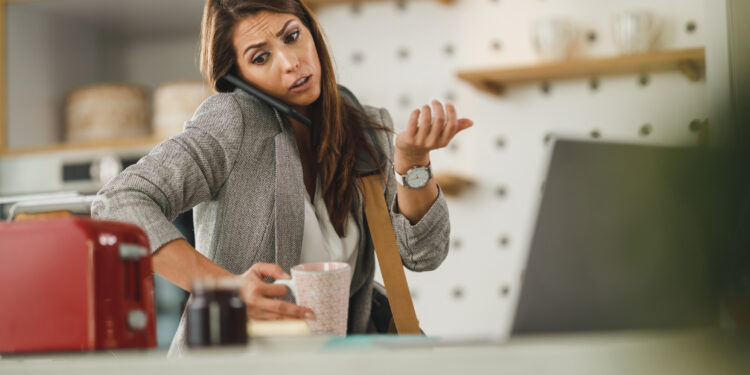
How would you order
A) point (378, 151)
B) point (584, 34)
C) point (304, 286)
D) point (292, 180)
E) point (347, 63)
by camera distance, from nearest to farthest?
point (304, 286) → point (292, 180) → point (378, 151) → point (584, 34) → point (347, 63)

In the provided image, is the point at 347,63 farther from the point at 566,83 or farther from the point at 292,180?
the point at 292,180

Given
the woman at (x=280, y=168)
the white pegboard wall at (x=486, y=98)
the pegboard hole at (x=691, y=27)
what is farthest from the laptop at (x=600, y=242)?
the pegboard hole at (x=691, y=27)

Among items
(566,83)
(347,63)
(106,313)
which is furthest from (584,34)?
(106,313)

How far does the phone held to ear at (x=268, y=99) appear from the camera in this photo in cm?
140

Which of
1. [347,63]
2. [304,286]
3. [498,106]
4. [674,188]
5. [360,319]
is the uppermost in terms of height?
[347,63]

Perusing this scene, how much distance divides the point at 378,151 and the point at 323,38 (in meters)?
0.27

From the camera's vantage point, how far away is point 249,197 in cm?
137

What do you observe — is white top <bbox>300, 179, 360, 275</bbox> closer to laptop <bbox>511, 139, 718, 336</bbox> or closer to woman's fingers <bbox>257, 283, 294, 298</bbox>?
woman's fingers <bbox>257, 283, 294, 298</bbox>

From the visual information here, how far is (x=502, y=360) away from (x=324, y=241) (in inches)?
40.9

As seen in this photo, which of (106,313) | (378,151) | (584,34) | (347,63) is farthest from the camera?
(347,63)

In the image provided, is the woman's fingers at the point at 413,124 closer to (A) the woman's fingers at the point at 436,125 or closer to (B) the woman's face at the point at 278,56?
(A) the woman's fingers at the point at 436,125

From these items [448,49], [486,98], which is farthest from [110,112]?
[486,98]

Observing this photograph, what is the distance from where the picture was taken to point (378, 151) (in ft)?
4.95

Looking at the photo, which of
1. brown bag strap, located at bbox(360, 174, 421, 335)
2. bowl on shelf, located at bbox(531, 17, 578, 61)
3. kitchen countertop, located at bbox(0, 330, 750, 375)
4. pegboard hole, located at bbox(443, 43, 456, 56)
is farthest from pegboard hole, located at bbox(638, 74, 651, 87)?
kitchen countertop, located at bbox(0, 330, 750, 375)
